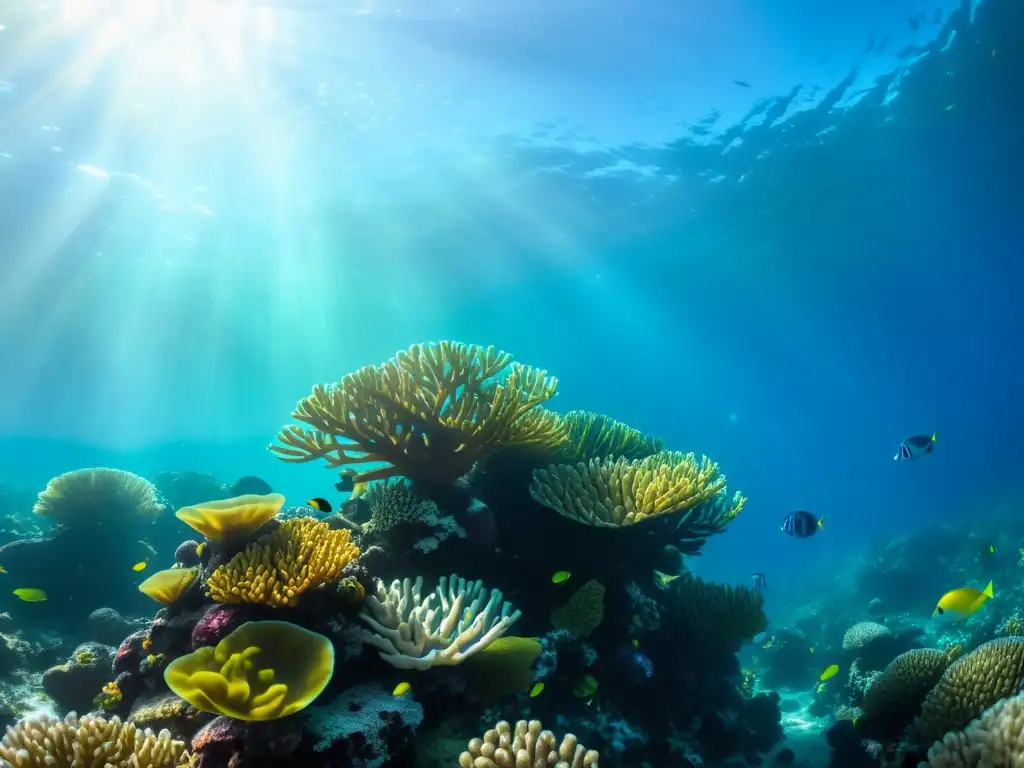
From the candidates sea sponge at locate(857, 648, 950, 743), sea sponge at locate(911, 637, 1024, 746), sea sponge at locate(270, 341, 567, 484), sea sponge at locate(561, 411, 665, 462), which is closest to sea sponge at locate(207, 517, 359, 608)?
sea sponge at locate(270, 341, 567, 484)

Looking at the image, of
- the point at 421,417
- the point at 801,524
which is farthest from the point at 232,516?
the point at 801,524

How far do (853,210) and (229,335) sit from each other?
47.4 metres

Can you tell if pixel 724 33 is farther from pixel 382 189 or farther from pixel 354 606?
pixel 354 606

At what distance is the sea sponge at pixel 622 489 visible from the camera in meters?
5.04

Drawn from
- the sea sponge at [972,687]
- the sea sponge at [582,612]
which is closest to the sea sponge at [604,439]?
the sea sponge at [582,612]

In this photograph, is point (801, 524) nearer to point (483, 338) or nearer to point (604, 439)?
point (604, 439)

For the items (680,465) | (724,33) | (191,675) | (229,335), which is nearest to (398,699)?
(191,675)

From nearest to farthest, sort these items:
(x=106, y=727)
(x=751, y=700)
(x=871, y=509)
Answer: (x=106, y=727)
(x=751, y=700)
(x=871, y=509)

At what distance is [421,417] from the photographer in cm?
548

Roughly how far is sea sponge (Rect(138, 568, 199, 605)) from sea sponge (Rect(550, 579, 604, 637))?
329 centimetres

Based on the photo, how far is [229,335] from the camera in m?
47.1

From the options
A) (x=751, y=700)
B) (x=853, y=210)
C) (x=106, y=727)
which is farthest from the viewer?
(x=853, y=210)

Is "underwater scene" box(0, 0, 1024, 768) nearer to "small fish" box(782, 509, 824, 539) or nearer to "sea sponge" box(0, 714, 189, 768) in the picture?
"sea sponge" box(0, 714, 189, 768)

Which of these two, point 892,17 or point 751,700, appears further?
point 892,17
